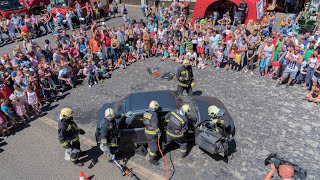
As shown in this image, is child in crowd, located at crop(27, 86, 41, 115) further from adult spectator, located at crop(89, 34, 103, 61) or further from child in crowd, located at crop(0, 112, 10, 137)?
adult spectator, located at crop(89, 34, 103, 61)

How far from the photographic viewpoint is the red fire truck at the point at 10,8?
17341 mm

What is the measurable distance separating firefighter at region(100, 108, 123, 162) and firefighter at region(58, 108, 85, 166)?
2.61 feet

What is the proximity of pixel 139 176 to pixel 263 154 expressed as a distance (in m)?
3.38

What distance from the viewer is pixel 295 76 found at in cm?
988

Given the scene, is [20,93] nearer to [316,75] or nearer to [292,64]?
[292,64]

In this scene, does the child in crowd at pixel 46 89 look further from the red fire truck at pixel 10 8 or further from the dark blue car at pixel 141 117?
the red fire truck at pixel 10 8

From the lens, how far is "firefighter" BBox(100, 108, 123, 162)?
6.39m

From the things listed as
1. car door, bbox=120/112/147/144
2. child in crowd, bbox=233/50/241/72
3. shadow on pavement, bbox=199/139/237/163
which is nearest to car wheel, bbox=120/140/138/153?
car door, bbox=120/112/147/144

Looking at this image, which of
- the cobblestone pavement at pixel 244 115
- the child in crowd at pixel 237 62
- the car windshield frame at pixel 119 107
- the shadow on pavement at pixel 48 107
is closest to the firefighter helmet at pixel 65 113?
the car windshield frame at pixel 119 107

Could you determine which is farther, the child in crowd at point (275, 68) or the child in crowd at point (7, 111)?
the child in crowd at point (275, 68)

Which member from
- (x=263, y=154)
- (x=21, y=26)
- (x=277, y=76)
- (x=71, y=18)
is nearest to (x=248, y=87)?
(x=277, y=76)

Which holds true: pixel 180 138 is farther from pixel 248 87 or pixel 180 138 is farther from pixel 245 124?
pixel 248 87

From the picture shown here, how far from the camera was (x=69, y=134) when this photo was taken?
21.8 feet

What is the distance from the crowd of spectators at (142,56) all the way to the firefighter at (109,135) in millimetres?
3956
